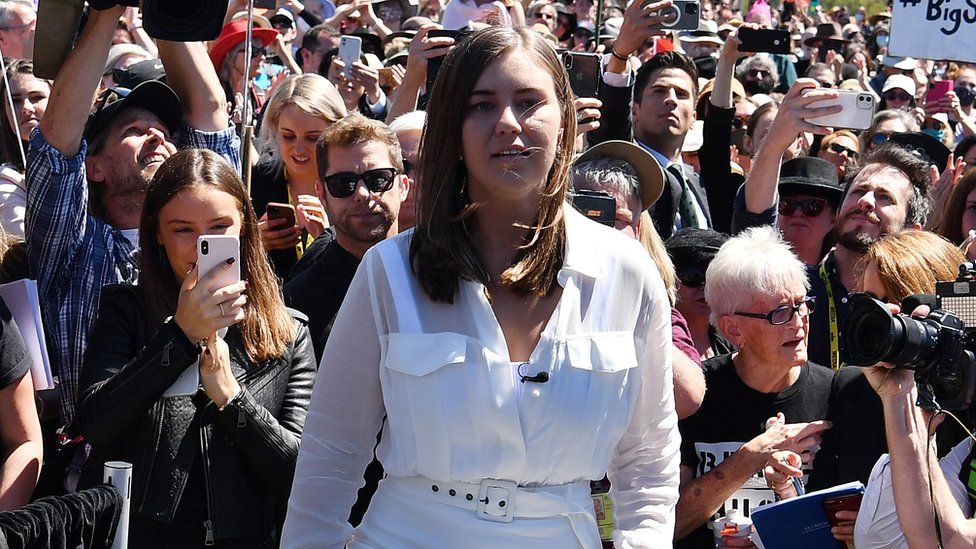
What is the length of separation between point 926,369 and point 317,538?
4.72 feet

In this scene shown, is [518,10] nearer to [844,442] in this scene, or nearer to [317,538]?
[844,442]

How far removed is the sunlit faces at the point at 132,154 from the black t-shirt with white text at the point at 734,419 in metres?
1.94

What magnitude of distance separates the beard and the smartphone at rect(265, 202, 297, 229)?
0.52 metres

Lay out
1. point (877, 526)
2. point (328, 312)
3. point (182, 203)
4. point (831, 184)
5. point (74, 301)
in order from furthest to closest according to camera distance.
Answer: point (831, 184) < point (328, 312) < point (74, 301) < point (182, 203) < point (877, 526)

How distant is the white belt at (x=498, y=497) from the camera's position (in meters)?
2.48

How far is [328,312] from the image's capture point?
4.39 metres

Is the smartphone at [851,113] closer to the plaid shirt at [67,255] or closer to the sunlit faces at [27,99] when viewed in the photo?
the plaid shirt at [67,255]

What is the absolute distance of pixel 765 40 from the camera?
643 centimetres

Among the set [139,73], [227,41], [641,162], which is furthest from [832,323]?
[227,41]

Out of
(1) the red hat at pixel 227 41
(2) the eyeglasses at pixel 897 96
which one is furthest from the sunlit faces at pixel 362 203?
(2) the eyeglasses at pixel 897 96

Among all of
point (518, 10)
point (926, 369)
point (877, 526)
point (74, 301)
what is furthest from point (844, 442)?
point (518, 10)

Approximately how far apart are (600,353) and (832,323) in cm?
298

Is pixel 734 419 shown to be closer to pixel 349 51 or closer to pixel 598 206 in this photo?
pixel 598 206

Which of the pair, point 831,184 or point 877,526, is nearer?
point 877,526
